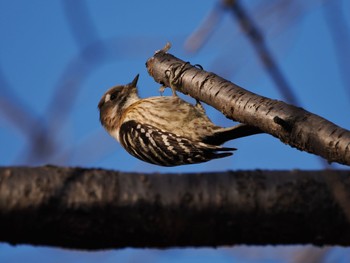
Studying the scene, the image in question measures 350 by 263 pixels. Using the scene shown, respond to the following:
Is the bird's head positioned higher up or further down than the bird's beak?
further down

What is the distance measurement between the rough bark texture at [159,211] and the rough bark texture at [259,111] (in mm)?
1274

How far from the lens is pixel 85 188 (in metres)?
1.82

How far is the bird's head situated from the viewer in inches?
293

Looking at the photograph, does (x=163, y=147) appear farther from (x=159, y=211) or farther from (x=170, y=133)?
(x=159, y=211)

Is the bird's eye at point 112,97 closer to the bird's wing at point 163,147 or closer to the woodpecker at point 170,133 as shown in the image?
the woodpecker at point 170,133

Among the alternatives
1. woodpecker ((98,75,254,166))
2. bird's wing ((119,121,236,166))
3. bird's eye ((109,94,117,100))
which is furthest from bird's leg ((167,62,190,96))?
bird's eye ((109,94,117,100))

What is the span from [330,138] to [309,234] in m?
1.38

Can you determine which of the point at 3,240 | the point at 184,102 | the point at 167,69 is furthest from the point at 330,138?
the point at 184,102

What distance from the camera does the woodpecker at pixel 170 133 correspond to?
611 centimetres

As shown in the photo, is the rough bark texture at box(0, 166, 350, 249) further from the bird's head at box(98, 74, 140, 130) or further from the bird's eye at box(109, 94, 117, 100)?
the bird's eye at box(109, 94, 117, 100)

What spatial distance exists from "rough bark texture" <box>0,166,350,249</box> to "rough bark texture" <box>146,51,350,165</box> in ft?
4.18

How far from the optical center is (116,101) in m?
7.50

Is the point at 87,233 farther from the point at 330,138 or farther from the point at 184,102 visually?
the point at 184,102

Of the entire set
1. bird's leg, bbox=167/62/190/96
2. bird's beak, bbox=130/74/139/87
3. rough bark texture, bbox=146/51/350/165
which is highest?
bird's beak, bbox=130/74/139/87
